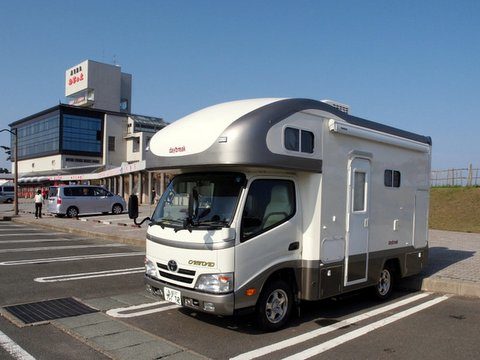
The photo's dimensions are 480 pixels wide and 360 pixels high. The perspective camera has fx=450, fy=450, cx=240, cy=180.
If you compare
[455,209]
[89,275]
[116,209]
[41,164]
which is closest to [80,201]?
[116,209]

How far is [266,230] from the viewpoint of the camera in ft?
18.6

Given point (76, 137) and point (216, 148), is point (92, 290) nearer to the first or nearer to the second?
point (216, 148)

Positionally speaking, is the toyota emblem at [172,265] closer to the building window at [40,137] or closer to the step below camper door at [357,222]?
the step below camper door at [357,222]

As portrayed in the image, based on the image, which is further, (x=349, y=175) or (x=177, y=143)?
(x=349, y=175)

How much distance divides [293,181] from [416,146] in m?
3.53

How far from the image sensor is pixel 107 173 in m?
47.2

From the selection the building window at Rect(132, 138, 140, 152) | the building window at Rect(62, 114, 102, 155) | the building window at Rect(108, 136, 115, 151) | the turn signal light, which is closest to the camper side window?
the turn signal light

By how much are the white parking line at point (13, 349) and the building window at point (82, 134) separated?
80.5 meters

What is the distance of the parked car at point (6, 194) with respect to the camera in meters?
48.0

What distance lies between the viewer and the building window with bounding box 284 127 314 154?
5.82 m

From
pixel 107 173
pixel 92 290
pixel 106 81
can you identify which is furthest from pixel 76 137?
pixel 92 290

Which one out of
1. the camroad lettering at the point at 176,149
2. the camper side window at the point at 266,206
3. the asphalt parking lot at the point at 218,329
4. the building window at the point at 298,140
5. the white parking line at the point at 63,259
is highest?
the building window at the point at 298,140

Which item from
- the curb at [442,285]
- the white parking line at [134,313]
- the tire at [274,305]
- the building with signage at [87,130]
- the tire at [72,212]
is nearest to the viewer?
the tire at [274,305]

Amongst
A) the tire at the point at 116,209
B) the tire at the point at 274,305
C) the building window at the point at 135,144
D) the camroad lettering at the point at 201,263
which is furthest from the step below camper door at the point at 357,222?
the building window at the point at 135,144
